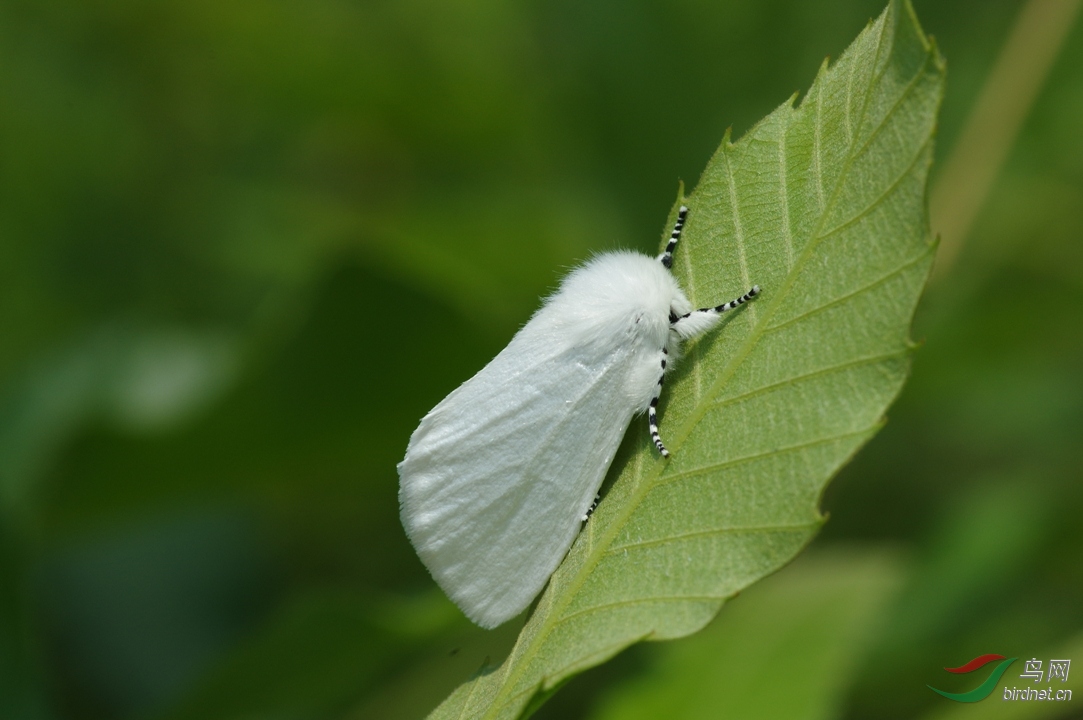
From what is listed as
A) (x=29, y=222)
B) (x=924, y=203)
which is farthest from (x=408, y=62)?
(x=924, y=203)

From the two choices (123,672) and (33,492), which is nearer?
(33,492)

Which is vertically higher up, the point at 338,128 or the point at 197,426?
the point at 338,128

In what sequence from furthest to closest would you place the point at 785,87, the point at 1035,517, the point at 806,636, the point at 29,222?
the point at 29,222 → the point at 785,87 → the point at 1035,517 → the point at 806,636

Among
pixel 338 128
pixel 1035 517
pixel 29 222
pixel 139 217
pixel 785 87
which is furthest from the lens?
pixel 338 128

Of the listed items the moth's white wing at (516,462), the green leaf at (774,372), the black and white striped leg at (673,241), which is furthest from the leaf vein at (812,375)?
the black and white striped leg at (673,241)

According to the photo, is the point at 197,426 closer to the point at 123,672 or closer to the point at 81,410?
the point at 81,410

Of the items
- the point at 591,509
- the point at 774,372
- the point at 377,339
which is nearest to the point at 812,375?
the point at 774,372

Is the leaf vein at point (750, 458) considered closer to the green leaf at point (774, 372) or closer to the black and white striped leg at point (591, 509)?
the green leaf at point (774, 372)
